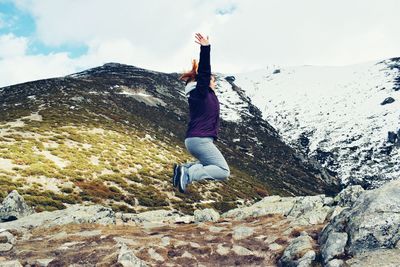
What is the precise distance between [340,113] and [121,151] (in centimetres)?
8447

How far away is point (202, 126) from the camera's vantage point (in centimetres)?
889

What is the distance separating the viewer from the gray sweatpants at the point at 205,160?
8.99 metres

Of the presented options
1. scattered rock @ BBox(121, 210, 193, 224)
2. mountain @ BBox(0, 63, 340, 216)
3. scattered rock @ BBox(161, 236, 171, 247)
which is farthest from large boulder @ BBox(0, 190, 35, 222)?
scattered rock @ BBox(161, 236, 171, 247)

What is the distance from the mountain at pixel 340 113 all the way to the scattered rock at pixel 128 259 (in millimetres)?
77064

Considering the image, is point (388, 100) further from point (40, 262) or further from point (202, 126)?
point (40, 262)

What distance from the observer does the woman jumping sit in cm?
873

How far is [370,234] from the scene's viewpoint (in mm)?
10562

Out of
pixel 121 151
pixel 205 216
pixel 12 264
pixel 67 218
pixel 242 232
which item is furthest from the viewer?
pixel 121 151

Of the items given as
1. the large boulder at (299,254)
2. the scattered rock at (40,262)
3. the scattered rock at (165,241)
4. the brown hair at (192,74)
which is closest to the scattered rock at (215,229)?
the scattered rock at (165,241)

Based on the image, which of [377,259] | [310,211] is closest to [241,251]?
[377,259]

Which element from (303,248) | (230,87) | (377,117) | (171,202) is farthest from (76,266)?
(230,87)

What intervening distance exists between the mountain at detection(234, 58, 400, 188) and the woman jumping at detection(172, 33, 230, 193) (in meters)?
78.2

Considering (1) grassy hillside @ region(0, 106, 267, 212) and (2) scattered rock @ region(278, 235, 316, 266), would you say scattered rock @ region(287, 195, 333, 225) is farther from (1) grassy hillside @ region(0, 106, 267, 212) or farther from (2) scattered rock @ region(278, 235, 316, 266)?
(1) grassy hillside @ region(0, 106, 267, 212)

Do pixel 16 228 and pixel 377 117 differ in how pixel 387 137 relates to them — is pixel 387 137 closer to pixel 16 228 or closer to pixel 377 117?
pixel 377 117
